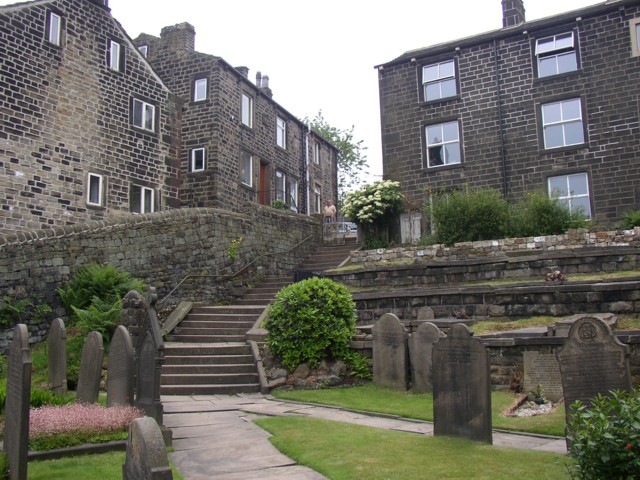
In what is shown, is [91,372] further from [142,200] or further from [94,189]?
[142,200]

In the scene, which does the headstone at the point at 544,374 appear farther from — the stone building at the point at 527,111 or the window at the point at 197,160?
the window at the point at 197,160

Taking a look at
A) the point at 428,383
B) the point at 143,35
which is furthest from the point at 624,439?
the point at 143,35

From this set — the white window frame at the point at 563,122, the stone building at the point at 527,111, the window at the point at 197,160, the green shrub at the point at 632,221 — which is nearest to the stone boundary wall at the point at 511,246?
the green shrub at the point at 632,221

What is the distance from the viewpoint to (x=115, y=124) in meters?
24.3

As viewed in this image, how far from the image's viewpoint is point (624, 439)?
5.02 meters

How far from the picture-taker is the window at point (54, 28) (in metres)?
22.0

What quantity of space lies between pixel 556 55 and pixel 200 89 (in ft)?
51.6

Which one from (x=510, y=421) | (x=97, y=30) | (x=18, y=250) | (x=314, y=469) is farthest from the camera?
(x=97, y=30)

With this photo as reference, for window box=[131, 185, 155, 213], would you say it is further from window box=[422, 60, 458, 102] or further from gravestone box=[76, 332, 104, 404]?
gravestone box=[76, 332, 104, 404]

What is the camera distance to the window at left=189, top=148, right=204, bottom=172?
28266 mm

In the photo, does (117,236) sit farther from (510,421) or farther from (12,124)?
(510,421)

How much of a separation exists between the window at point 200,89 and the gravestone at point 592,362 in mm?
24053

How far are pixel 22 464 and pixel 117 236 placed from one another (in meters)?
14.3

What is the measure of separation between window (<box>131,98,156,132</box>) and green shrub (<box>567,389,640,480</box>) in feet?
75.9
